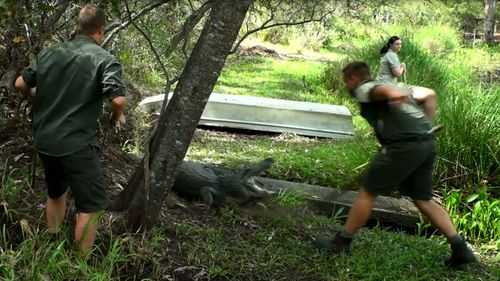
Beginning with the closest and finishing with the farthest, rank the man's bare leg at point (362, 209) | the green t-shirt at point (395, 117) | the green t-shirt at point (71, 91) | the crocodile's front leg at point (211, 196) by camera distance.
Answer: the green t-shirt at point (71, 91), the green t-shirt at point (395, 117), the man's bare leg at point (362, 209), the crocodile's front leg at point (211, 196)

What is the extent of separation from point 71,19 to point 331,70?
9.87 m

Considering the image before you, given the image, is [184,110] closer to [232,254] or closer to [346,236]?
[232,254]

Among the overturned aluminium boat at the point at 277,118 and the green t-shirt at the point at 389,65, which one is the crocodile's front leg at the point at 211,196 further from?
the green t-shirt at the point at 389,65

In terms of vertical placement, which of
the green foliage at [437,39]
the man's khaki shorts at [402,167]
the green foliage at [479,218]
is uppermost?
the man's khaki shorts at [402,167]

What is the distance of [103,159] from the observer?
5.54 metres

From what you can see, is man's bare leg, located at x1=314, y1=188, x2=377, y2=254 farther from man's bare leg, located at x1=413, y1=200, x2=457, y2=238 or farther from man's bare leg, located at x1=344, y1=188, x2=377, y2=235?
man's bare leg, located at x1=413, y1=200, x2=457, y2=238

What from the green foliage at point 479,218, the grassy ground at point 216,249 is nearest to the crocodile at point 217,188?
the grassy ground at point 216,249

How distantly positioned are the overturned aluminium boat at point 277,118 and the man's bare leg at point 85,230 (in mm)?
5970

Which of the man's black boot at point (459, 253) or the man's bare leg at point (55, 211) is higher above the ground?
the man's bare leg at point (55, 211)

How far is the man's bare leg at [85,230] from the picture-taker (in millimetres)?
3615

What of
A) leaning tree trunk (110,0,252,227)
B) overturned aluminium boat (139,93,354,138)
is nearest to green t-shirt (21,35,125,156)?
leaning tree trunk (110,0,252,227)

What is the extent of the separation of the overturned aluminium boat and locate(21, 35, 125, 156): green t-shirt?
5.97m

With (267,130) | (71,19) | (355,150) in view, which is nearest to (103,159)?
(71,19)

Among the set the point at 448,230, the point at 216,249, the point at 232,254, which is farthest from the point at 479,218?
the point at 216,249
